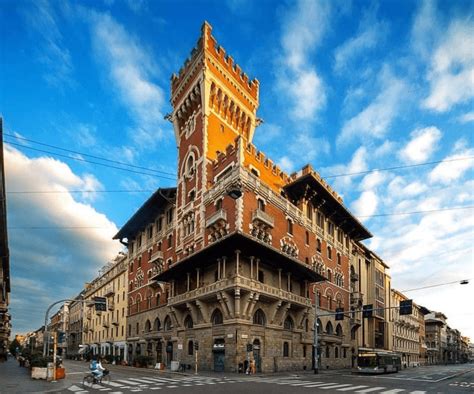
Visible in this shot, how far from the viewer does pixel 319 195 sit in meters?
48.7

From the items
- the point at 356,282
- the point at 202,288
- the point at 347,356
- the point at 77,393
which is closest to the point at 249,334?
the point at 202,288

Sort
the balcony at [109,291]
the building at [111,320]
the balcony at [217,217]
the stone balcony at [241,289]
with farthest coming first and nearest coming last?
the balcony at [109,291]
the building at [111,320]
the balcony at [217,217]
the stone balcony at [241,289]

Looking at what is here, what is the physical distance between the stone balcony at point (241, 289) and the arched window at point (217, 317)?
1.68m

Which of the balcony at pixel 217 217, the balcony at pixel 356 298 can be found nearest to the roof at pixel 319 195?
the balcony at pixel 356 298

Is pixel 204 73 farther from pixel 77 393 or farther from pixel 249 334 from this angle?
pixel 77 393

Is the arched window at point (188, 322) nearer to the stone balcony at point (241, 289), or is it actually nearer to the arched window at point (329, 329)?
the stone balcony at point (241, 289)

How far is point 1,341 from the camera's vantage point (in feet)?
257

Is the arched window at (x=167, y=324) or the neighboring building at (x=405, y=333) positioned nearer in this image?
the arched window at (x=167, y=324)

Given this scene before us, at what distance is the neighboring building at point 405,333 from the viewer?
7865 cm

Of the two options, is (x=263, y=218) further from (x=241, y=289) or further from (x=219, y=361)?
(x=219, y=361)

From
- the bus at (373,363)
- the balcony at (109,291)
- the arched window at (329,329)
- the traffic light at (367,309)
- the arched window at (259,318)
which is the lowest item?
the bus at (373,363)

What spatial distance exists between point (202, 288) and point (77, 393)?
18.1 meters

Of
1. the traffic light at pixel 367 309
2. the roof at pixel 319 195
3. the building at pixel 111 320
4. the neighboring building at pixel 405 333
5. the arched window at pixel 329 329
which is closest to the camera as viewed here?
the traffic light at pixel 367 309

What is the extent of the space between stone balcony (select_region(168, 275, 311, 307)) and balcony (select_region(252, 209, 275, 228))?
6077mm
